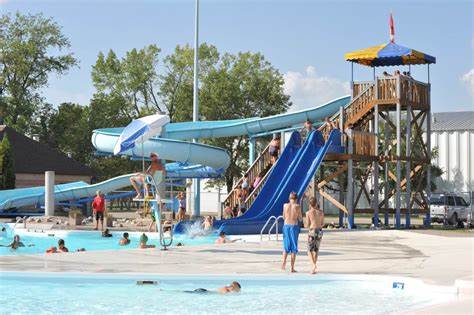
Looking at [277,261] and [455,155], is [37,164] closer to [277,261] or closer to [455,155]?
[455,155]

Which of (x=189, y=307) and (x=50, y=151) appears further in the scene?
(x=50, y=151)

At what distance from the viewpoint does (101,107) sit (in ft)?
208

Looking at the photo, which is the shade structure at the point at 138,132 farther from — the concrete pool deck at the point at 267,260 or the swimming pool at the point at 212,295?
the swimming pool at the point at 212,295

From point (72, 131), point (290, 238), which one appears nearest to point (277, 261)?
point (290, 238)

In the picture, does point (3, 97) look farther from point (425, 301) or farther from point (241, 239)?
point (425, 301)

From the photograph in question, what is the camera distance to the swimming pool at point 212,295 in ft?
41.6

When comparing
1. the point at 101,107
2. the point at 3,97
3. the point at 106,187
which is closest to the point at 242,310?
the point at 106,187

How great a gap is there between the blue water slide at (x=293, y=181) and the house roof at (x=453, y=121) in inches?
1597

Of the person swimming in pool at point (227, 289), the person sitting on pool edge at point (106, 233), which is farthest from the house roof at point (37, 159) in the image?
the person swimming in pool at point (227, 289)

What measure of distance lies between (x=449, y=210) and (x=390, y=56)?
8120 millimetres

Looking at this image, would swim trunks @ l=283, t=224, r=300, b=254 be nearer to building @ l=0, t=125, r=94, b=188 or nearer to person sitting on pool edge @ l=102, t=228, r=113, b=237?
person sitting on pool edge @ l=102, t=228, r=113, b=237

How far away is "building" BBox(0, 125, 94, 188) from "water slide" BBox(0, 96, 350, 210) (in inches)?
415

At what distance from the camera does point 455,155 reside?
221 feet

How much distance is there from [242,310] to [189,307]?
917mm
